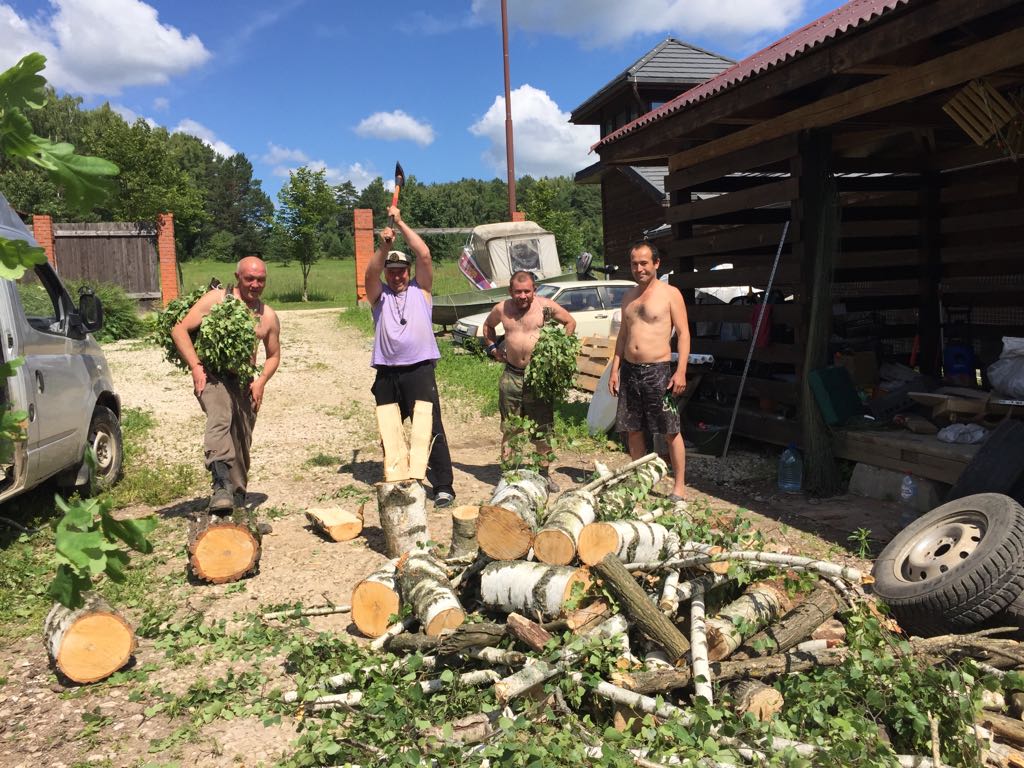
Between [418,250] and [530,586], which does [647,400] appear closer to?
[418,250]

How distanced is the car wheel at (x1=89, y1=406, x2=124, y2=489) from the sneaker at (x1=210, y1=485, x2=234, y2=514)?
1955mm

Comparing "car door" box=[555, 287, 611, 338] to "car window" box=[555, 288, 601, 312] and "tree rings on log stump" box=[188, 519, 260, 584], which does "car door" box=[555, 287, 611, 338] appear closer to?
"car window" box=[555, 288, 601, 312]

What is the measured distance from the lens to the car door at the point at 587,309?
561 inches

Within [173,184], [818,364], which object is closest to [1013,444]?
[818,364]

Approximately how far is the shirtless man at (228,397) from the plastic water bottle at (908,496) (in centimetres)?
477

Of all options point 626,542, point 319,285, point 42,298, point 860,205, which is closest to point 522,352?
point 626,542

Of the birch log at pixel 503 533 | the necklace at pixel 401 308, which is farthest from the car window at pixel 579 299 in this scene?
the birch log at pixel 503 533

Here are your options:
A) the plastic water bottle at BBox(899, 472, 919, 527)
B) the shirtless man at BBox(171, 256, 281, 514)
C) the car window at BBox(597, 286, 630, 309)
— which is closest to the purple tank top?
the shirtless man at BBox(171, 256, 281, 514)

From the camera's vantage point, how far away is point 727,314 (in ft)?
26.5

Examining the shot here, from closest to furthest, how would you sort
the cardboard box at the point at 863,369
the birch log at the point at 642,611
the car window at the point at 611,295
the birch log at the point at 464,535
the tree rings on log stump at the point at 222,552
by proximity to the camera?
1. the birch log at the point at 642,611
2. the birch log at the point at 464,535
3. the tree rings on log stump at the point at 222,552
4. the cardboard box at the point at 863,369
5. the car window at the point at 611,295

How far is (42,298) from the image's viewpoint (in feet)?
21.5

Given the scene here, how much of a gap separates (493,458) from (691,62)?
19.3m

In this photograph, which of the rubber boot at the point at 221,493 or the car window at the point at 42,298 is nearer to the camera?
the rubber boot at the point at 221,493

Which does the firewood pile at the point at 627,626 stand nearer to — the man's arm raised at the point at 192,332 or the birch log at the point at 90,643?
the birch log at the point at 90,643
